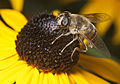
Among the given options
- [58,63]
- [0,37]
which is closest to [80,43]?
[58,63]

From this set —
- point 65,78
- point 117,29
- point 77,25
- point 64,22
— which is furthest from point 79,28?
point 117,29

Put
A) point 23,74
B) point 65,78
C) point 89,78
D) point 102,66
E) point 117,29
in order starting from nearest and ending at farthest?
point 23,74, point 65,78, point 89,78, point 102,66, point 117,29

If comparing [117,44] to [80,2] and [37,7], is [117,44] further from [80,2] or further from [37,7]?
[37,7]

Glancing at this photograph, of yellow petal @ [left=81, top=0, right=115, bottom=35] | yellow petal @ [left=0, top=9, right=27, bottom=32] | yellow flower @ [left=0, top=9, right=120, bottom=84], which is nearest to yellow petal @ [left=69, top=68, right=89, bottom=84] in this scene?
yellow flower @ [left=0, top=9, right=120, bottom=84]

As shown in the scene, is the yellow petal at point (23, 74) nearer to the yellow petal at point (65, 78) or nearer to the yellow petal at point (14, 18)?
the yellow petal at point (65, 78)

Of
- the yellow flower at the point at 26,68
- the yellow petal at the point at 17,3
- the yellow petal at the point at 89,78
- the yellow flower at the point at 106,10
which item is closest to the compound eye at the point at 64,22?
the yellow flower at the point at 26,68

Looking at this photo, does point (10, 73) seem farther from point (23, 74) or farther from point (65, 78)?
point (65, 78)
